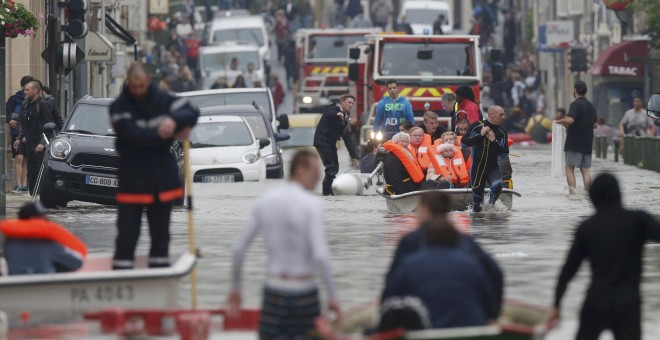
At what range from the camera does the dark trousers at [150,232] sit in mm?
13781

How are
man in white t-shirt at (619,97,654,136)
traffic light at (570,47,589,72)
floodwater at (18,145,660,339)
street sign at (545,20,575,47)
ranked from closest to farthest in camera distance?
floodwater at (18,145,660,339) < man in white t-shirt at (619,97,654,136) < traffic light at (570,47,589,72) < street sign at (545,20,575,47)

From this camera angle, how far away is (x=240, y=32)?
242ft

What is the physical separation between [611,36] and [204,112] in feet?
106

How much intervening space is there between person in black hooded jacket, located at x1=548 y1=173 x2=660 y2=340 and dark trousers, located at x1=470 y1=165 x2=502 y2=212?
13.5 meters

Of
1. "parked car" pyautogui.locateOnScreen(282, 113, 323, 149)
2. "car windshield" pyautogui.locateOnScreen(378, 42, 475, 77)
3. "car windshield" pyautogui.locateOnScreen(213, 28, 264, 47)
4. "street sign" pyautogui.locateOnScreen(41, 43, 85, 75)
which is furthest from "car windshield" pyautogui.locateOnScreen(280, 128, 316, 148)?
"car windshield" pyautogui.locateOnScreen(213, 28, 264, 47)

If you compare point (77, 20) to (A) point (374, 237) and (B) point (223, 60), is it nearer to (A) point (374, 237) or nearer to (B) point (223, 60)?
(A) point (374, 237)

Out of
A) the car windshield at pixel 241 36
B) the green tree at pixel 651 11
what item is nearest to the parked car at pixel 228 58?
the car windshield at pixel 241 36

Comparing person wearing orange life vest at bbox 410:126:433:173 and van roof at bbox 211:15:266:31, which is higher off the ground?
van roof at bbox 211:15:266:31

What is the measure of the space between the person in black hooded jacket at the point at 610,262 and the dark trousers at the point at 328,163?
19.9m

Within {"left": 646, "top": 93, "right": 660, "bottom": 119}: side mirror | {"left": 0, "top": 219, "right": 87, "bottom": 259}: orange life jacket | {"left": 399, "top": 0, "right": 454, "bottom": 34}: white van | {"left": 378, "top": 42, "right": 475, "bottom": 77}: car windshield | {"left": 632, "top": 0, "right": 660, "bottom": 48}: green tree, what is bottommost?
{"left": 0, "top": 219, "right": 87, "bottom": 259}: orange life jacket

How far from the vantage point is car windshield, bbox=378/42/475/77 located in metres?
39.3

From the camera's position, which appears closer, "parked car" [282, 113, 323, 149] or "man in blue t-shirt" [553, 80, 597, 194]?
"man in blue t-shirt" [553, 80, 597, 194]

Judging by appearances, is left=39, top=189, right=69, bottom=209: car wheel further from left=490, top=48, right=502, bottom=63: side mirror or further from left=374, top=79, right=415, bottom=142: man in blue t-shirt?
left=490, top=48, right=502, bottom=63: side mirror

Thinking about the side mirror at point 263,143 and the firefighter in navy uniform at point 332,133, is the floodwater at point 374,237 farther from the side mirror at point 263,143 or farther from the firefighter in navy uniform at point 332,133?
the side mirror at point 263,143
